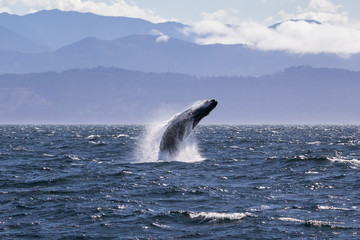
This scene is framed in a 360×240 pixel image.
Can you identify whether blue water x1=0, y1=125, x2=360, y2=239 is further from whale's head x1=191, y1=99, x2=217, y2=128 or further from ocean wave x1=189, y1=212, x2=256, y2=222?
whale's head x1=191, y1=99, x2=217, y2=128

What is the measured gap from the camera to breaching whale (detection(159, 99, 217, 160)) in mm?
25891

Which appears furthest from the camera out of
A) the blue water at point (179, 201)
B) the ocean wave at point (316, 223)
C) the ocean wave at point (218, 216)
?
the ocean wave at point (218, 216)

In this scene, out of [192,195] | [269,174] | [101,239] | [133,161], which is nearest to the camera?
[101,239]

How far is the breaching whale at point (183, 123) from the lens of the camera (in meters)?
25.9

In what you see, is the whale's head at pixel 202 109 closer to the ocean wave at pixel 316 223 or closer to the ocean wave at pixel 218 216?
the ocean wave at pixel 218 216

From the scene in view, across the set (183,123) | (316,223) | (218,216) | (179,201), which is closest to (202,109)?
(183,123)

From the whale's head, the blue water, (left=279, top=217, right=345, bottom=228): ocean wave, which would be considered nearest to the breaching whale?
the whale's head

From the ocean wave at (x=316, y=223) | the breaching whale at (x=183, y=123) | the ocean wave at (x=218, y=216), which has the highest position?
the breaching whale at (x=183, y=123)

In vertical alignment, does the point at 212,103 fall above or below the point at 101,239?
above

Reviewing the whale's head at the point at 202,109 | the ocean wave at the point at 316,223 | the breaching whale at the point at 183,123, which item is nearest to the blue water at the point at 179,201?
the ocean wave at the point at 316,223

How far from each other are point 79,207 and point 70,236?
3.48m

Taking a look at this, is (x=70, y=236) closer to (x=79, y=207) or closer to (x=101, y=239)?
(x=101, y=239)

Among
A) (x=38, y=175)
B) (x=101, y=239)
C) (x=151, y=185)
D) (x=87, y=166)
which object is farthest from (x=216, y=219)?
(x=87, y=166)

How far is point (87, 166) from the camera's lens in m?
31.3
